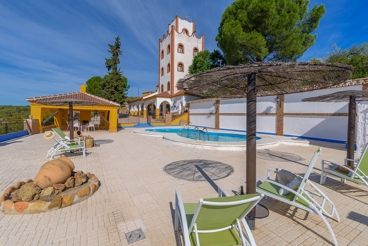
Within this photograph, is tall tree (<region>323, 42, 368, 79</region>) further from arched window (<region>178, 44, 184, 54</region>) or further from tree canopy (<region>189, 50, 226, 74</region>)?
arched window (<region>178, 44, 184, 54</region>)

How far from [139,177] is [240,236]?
3.75m

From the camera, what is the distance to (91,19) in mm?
15328

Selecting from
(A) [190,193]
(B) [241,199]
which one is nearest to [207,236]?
(B) [241,199]

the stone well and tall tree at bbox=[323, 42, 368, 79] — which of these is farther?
tall tree at bbox=[323, 42, 368, 79]

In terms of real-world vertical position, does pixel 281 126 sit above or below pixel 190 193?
above

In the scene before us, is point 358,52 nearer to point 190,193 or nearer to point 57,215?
point 190,193

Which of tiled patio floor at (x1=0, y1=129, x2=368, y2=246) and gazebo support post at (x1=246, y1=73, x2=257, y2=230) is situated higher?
gazebo support post at (x1=246, y1=73, x2=257, y2=230)

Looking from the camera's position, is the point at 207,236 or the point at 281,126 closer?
the point at 207,236

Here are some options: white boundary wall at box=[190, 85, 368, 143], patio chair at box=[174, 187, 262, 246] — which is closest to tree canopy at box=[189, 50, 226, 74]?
white boundary wall at box=[190, 85, 368, 143]

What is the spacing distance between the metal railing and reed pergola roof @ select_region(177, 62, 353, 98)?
15.1 m

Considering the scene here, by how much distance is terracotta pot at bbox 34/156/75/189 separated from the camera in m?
3.77

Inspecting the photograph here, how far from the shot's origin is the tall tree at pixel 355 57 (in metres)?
20.6

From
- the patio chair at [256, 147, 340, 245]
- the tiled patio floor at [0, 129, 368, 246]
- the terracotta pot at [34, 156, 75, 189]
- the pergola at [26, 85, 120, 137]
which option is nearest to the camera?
the tiled patio floor at [0, 129, 368, 246]

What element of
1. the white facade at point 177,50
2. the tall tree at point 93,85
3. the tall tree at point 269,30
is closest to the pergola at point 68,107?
the tall tree at point 269,30
